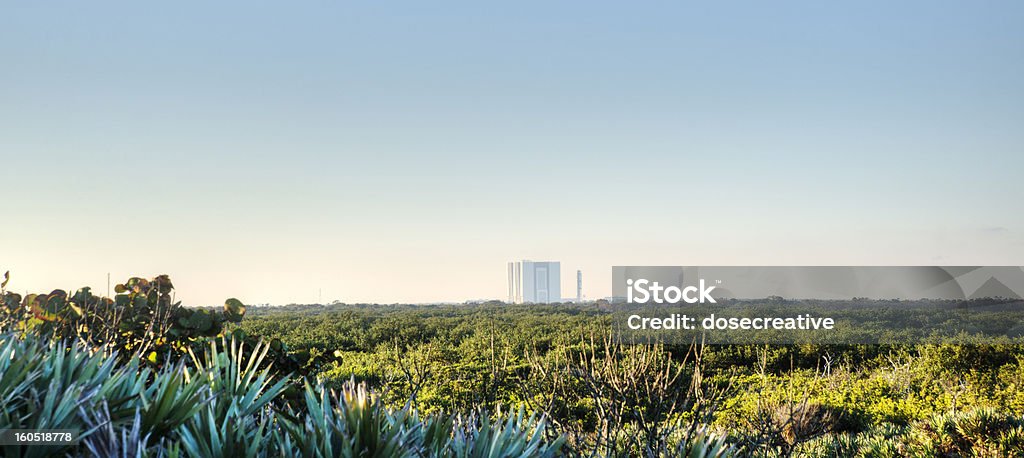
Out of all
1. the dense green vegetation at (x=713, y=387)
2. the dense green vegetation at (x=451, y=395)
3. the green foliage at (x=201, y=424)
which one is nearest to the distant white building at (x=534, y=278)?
the dense green vegetation at (x=713, y=387)

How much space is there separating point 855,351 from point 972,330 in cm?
399

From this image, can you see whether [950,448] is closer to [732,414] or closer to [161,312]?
[732,414]

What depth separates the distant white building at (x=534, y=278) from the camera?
53219mm

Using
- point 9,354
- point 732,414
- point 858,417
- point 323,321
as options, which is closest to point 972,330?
point 858,417

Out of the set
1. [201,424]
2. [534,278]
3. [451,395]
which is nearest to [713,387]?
[201,424]

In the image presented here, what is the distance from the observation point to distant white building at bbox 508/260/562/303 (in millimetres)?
53219

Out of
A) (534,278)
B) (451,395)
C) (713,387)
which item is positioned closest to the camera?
(713,387)

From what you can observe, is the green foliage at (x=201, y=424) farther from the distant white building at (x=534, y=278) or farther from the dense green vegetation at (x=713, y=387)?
the distant white building at (x=534, y=278)

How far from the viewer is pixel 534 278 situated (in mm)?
53250

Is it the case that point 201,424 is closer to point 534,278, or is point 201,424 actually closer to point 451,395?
point 451,395

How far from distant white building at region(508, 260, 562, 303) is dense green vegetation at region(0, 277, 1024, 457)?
3782 centimetres

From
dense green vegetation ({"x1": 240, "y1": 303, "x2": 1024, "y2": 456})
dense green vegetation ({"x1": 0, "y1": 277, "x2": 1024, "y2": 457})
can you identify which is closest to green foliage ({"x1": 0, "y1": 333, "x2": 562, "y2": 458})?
dense green vegetation ({"x1": 0, "y1": 277, "x2": 1024, "y2": 457})

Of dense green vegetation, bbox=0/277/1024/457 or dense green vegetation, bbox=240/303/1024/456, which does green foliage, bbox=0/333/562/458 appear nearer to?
dense green vegetation, bbox=0/277/1024/457

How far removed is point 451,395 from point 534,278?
150 ft
